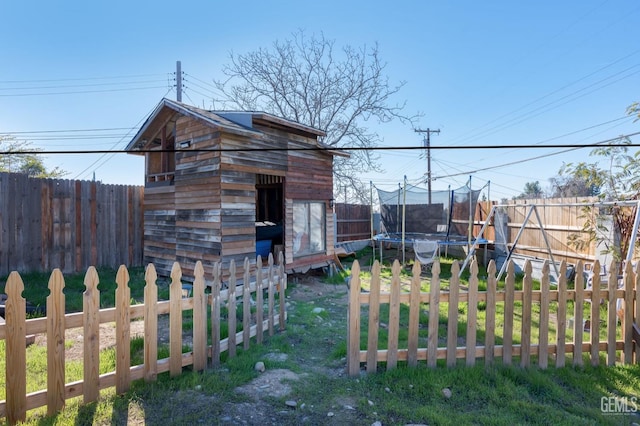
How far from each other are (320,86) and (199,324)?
666 inches

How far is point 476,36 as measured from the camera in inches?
408

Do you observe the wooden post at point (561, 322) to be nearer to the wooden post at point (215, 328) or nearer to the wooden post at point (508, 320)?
the wooden post at point (508, 320)

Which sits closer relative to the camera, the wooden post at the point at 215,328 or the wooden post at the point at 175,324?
the wooden post at the point at 175,324

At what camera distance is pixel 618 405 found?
2674mm

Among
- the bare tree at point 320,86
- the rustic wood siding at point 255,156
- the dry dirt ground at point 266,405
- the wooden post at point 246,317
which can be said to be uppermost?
the bare tree at point 320,86

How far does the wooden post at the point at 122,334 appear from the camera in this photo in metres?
2.52

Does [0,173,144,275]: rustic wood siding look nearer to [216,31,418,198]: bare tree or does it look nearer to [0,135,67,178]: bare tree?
[216,31,418,198]: bare tree

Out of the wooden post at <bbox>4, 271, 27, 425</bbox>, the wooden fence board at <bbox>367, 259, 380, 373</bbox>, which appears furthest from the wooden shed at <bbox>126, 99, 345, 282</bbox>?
the wooden post at <bbox>4, 271, 27, 425</bbox>

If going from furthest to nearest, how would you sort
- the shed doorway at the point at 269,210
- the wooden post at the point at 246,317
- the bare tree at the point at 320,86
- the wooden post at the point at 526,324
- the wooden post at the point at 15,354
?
1. the bare tree at the point at 320,86
2. the shed doorway at the point at 269,210
3. the wooden post at the point at 246,317
4. the wooden post at the point at 526,324
5. the wooden post at the point at 15,354

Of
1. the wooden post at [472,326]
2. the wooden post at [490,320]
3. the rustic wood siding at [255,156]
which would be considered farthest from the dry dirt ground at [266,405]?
the rustic wood siding at [255,156]

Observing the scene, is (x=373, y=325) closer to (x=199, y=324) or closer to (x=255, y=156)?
(x=199, y=324)

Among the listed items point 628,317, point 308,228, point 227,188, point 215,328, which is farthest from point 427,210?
point 215,328

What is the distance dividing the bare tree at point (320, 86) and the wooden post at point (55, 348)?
Answer: 1612cm

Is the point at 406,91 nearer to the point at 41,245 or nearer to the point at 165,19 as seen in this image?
the point at 165,19
